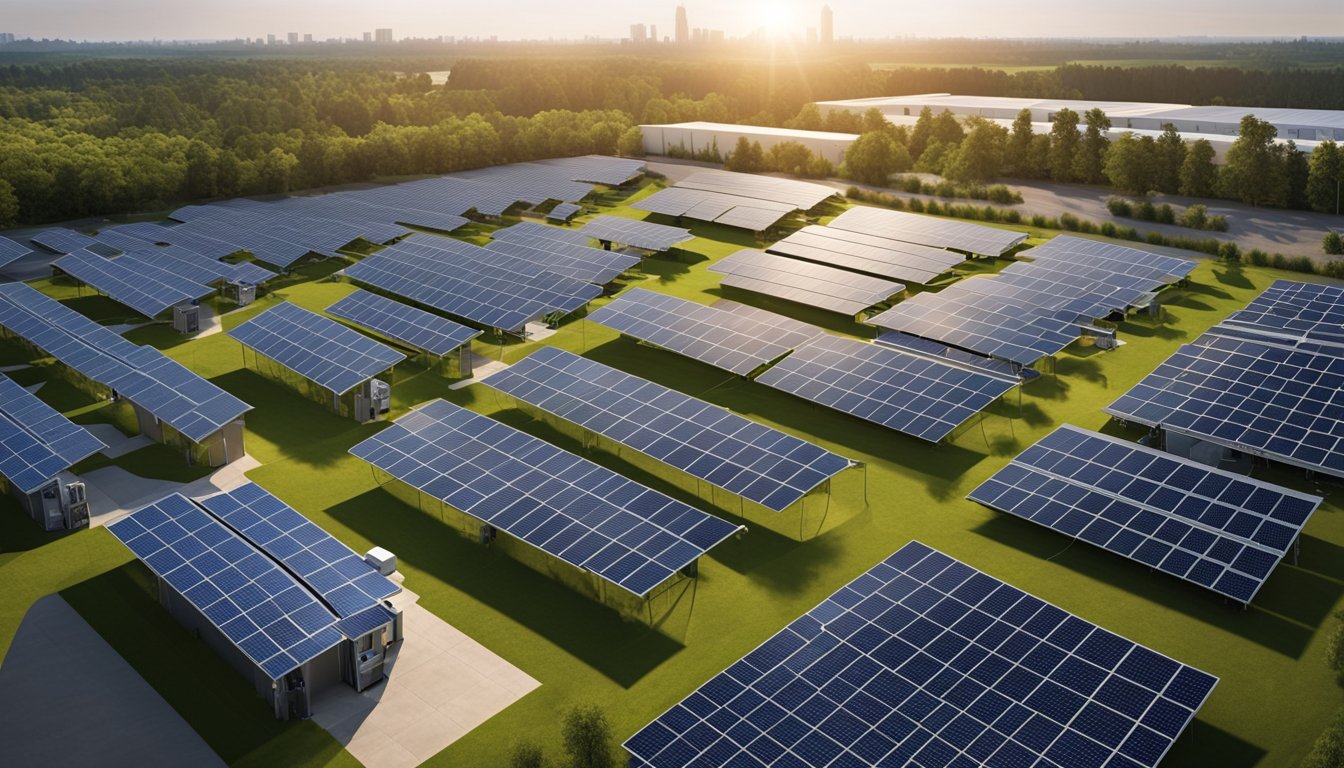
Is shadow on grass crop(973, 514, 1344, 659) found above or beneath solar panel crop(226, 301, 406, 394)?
beneath

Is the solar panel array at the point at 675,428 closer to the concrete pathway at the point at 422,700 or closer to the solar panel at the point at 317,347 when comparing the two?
the solar panel at the point at 317,347

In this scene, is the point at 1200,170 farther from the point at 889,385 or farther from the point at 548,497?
the point at 548,497

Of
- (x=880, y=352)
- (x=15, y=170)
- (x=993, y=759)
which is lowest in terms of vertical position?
(x=993, y=759)

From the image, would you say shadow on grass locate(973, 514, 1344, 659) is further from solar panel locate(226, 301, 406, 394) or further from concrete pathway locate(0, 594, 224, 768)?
solar panel locate(226, 301, 406, 394)

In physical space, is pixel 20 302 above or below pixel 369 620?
above

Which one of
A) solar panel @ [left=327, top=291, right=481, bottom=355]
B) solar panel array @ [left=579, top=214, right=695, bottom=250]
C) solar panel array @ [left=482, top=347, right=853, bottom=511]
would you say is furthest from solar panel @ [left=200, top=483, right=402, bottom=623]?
solar panel array @ [left=579, top=214, right=695, bottom=250]

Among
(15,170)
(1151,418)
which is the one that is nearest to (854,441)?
(1151,418)

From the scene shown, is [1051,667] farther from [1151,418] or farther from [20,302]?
[20,302]
